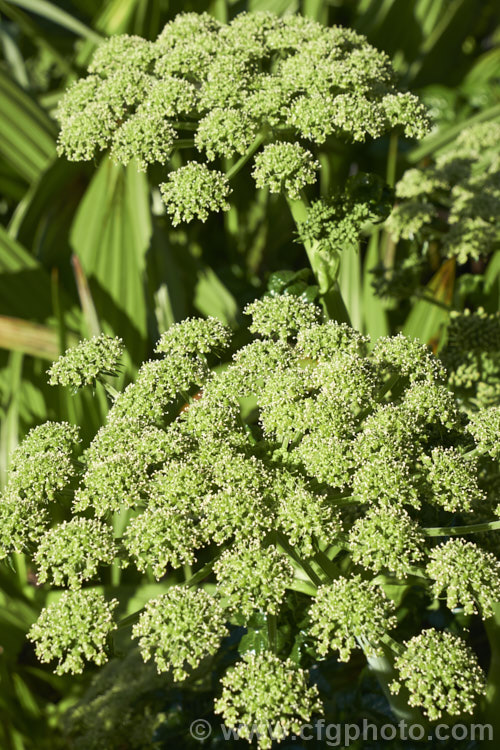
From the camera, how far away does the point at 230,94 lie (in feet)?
3.51

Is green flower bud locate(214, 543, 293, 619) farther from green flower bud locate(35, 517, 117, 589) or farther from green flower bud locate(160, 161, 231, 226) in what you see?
green flower bud locate(160, 161, 231, 226)

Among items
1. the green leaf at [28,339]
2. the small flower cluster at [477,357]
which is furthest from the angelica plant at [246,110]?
the green leaf at [28,339]

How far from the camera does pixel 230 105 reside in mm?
1062

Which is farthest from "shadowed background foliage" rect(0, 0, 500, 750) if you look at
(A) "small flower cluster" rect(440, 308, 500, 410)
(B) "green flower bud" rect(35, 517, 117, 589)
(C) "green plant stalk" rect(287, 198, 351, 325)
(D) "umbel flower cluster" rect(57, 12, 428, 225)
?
(B) "green flower bud" rect(35, 517, 117, 589)

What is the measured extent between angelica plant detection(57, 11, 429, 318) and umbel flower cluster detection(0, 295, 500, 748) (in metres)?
0.21

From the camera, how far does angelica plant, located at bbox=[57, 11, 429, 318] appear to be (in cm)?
104

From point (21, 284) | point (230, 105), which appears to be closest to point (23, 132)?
point (21, 284)

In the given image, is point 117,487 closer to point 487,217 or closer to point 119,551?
point 119,551

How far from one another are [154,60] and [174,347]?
1.96 feet

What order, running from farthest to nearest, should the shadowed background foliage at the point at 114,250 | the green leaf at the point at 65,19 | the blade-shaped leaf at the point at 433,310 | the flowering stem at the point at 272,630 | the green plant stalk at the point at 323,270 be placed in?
the green leaf at the point at 65,19 → the shadowed background foliage at the point at 114,250 → the blade-shaped leaf at the point at 433,310 → the green plant stalk at the point at 323,270 → the flowering stem at the point at 272,630

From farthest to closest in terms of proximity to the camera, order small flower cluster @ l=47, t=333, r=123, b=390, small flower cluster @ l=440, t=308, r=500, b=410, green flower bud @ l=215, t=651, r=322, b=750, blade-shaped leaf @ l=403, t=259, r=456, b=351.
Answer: blade-shaped leaf @ l=403, t=259, r=456, b=351, small flower cluster @ l=440, t=308, r=500, b=410, small flower cluster @ l=47, t=333, r=123, b=390, green flower bud @ l=215, t=651, r=322, b=750

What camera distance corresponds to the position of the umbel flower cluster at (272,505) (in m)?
0.77

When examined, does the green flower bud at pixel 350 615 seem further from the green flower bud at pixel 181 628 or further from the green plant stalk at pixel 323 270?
the green plant stalk at pixel 323 270

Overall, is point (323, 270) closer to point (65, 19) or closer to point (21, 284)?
point (21, 284)
